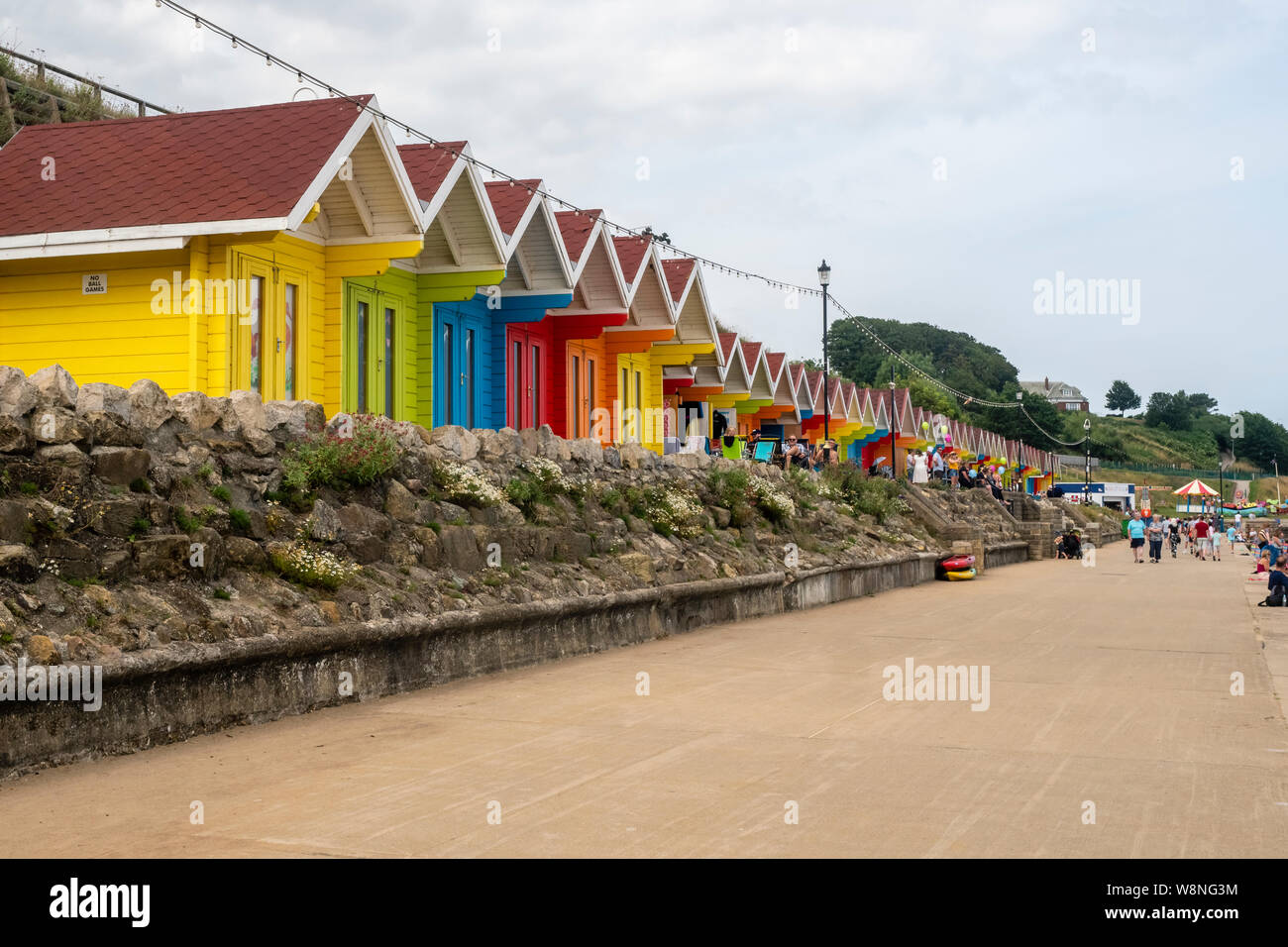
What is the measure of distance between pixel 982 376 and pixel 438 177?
5270 inches

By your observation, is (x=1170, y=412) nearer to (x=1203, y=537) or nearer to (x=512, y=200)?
(x=1203, y=537)

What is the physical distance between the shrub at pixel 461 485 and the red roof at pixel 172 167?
3.29 meters

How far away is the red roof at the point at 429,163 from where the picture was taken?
16.2 metres

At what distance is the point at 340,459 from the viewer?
10961 mm

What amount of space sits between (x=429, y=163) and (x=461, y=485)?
20.3 feet

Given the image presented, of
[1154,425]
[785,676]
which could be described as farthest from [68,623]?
[1154,425]

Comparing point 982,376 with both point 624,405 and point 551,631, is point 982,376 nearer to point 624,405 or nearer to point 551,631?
point 624,405

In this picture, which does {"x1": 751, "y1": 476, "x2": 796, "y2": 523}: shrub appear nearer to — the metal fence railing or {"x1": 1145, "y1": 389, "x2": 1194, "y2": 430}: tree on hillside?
the metal fence railing

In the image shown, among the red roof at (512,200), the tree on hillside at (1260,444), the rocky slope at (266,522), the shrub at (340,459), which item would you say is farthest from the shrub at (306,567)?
the tree on hillside at (1260,444)

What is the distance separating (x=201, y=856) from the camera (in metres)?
5.24

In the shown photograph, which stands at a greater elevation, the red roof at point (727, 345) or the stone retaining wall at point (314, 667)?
the red roof at point (727, 345)

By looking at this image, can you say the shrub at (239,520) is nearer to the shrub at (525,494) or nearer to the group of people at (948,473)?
the shrub at (525,494)

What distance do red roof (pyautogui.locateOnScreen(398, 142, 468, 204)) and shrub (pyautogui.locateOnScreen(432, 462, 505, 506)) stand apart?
465cm

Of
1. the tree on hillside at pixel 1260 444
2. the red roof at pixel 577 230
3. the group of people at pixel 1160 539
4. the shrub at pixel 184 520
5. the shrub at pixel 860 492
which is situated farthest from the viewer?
the tree on hillside at pixel 1260 444
